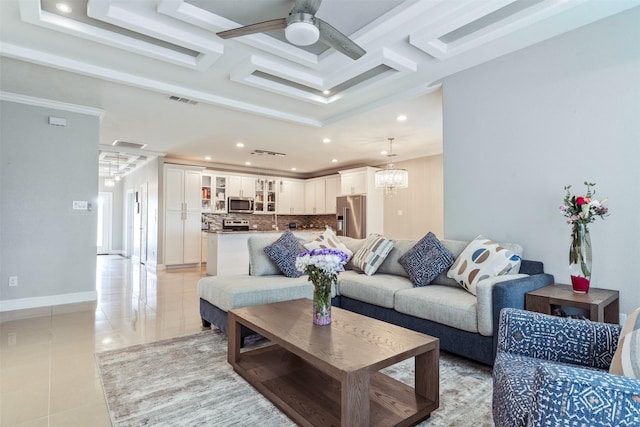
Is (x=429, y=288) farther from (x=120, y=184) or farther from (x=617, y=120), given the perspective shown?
(x=120, y=184)

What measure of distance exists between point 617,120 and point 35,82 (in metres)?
5.50

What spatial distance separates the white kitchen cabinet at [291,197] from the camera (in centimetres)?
966

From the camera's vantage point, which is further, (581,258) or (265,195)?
(265,195)

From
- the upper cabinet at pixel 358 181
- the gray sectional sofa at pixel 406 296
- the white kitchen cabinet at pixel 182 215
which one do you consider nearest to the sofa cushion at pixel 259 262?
the gray sectional sofa at pixel 406 296

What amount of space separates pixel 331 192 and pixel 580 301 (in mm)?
7124

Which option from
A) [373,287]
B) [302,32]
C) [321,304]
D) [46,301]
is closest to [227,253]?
[46,301]

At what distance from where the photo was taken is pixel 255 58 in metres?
3.15

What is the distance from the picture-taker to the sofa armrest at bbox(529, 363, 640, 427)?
0.83 m

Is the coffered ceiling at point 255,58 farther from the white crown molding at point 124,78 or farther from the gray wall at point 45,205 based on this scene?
the gray wall at point 45,205

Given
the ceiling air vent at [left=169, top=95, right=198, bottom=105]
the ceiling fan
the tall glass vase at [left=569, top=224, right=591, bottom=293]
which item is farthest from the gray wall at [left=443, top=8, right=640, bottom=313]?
the ceiling air vent at [left=169, top=95, right=198, bottom=105]

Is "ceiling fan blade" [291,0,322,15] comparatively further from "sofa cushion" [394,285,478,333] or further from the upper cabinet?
the upper cabinet

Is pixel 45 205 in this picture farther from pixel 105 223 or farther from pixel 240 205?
pixel 105 223

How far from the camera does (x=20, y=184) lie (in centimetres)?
406

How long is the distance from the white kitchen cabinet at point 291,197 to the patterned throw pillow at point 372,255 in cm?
603
